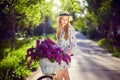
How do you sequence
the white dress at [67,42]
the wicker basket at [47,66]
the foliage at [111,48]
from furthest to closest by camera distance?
the foliage at [111,48]
the white dress at [67,42]
the wicker basket at [47,66]

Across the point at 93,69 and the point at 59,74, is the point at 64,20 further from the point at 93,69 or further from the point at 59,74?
the point at 93,69

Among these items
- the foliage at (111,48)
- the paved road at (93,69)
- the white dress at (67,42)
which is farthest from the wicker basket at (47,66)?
the foliage at (111,48)

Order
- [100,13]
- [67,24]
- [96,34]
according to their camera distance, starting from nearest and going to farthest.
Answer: [67,24] < [100,13] < [96,34]

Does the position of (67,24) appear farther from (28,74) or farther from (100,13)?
(100,13)

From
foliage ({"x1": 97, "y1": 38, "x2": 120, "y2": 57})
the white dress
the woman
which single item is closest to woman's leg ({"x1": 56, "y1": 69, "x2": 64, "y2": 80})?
the woman

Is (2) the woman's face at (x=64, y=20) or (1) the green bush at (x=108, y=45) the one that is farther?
(1) the green bush at (x=108, y=45)

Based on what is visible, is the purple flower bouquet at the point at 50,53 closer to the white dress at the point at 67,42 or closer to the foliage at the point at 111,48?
the white dress at the point at 67,42

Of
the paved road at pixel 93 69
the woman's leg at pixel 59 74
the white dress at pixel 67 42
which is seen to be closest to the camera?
the white dress at pixel 67 42

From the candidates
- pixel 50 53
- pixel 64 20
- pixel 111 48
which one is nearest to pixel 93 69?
pixel 64 20

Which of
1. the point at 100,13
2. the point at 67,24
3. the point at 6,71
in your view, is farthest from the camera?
the point at 100,13

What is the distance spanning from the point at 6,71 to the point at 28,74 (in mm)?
2076

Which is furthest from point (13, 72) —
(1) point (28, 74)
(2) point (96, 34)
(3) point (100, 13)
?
(2) point (96, 34)

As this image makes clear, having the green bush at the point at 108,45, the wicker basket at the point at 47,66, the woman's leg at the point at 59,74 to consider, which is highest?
the wicker basket at the point at 47,66

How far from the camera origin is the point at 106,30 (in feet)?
132
